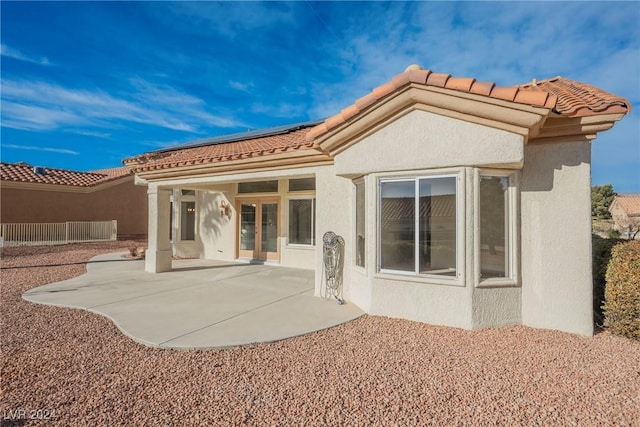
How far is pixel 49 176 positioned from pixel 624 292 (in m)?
34.2

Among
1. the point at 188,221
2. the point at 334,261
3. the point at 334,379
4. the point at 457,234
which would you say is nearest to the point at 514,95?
the point at 457,234

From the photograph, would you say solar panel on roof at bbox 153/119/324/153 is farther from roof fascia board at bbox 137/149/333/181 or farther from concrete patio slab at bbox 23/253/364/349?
concrete patio slab at bbox 23/253/364/349

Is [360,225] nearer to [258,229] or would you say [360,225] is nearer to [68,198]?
[258,229]

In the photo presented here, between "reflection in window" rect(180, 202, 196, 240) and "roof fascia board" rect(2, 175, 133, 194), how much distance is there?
15324mm

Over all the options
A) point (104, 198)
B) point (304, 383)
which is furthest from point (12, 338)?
point (104, 198)

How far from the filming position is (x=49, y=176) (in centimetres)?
2541

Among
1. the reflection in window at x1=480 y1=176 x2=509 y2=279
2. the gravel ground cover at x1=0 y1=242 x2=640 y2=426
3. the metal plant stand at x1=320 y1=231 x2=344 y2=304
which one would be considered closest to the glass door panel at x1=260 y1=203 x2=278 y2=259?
the metal plant stand at x1=320 y1=231 x2=344 y2=304

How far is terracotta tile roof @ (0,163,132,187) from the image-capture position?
23.1m

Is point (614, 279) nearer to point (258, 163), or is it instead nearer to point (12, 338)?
point (258, 163)

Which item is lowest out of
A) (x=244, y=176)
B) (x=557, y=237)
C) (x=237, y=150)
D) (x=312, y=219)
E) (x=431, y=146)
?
(x=557, y=237)

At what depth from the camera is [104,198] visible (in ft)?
90.0

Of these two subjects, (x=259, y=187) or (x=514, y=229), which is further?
(x=259, y=187)

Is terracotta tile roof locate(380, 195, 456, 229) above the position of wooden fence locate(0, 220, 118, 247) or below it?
above

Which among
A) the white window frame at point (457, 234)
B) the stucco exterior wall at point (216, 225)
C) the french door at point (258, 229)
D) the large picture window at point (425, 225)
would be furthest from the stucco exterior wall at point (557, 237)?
the stucco exterior wall at point (216, 225)
